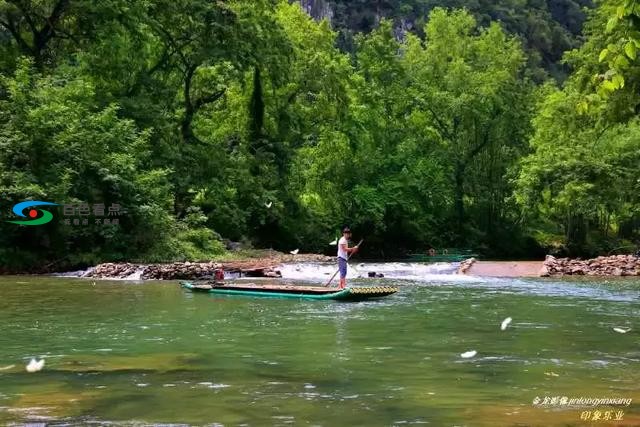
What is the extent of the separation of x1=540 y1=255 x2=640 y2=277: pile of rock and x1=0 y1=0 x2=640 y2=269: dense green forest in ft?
18.0

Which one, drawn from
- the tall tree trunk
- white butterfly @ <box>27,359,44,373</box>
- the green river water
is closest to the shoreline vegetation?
the green river water

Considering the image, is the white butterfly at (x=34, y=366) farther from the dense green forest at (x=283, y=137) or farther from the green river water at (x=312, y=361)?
the dense green forest at (x=283, y=137)

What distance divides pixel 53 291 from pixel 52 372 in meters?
11.0

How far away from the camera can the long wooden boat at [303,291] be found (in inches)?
650

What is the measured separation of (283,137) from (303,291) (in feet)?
89.1

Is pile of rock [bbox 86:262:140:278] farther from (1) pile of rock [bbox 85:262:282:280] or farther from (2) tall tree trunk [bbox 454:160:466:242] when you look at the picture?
(2) tall tree trunk [bbox 454:160:466:242]

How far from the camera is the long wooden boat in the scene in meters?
16.5

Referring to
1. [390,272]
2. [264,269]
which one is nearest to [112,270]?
[264,269]

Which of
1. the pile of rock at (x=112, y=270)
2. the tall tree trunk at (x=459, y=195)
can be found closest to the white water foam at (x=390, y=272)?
the pile of rock at (x=112, y=270)

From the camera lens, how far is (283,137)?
43.4 m

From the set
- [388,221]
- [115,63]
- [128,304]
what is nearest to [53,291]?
[128,304]

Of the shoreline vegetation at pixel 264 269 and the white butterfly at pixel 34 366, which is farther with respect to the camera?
the shoreline vegetation at pixel 264 269

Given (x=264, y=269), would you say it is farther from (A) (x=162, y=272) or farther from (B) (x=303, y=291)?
(B) (x=303, y=291)

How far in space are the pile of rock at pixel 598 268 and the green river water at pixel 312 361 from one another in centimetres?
1035
